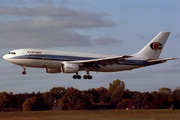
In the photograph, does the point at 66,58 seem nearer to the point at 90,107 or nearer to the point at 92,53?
the point at 92,53

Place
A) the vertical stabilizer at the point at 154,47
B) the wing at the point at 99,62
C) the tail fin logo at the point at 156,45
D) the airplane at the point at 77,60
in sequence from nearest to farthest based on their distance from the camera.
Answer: the airplane at the point at 77,60
the wing at the point at 99,62
the vertical stabilizer at the point at 154,47
the tail fin logo at the point at 156,45

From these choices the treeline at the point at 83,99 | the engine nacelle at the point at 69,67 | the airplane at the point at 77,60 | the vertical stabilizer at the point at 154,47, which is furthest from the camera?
the treeline at the point at 83,99

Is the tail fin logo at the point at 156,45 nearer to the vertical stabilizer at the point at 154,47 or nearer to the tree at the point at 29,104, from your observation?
the vertical stabilizer at the point at 154,47

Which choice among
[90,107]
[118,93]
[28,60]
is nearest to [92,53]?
[28,60]

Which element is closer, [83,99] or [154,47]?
[154,47]

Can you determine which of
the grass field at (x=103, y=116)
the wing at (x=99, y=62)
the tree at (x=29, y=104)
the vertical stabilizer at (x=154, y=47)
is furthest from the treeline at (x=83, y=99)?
the grass field at (x=103, y=116)

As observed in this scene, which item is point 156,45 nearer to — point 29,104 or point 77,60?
point 77,60

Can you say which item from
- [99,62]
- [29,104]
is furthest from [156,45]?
[29,104]

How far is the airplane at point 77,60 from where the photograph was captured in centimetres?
7331

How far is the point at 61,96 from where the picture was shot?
130 metres

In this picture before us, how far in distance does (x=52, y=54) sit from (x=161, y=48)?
23.7m

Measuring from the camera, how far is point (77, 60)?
76.8 metres

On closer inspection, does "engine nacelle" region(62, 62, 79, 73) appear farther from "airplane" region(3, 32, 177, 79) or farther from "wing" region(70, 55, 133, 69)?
"wing" region(70, 55, 133, 69)

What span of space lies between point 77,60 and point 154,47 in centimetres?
1749
